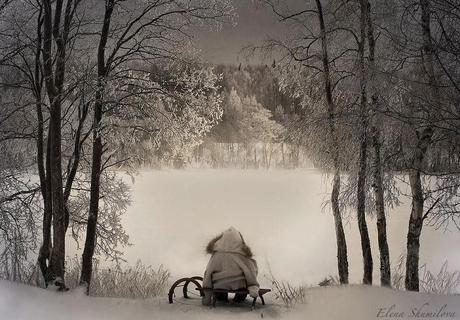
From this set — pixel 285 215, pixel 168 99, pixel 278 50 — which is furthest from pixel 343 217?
pixel 168 99

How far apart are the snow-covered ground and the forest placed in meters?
0.77

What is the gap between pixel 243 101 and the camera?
14.6 ft

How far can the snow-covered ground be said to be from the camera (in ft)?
9.42

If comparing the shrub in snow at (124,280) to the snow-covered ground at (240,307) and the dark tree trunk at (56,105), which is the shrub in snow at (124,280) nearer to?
the dark tree trunk at (56,105)

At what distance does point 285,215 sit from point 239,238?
1.84 meters

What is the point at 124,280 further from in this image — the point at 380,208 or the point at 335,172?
the point at 380,208

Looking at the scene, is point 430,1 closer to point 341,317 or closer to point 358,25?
point 358,25

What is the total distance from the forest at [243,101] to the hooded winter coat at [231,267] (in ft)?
3.59

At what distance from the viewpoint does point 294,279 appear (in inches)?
177

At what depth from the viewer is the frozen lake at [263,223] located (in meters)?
4.62

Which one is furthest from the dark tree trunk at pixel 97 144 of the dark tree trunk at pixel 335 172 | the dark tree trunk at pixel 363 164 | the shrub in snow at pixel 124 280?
the dark tree trunk at pixel 363 164

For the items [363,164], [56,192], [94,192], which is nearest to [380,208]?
[363,164]

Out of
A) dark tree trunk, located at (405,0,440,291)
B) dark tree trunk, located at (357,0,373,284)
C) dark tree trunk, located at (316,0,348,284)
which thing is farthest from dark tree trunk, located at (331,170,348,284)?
dark tree trunk, located at (405,0,440,291)

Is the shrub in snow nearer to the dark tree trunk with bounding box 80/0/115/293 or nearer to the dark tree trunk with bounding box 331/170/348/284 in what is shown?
the dark tree trunk with bounding box 80/0/115/293
